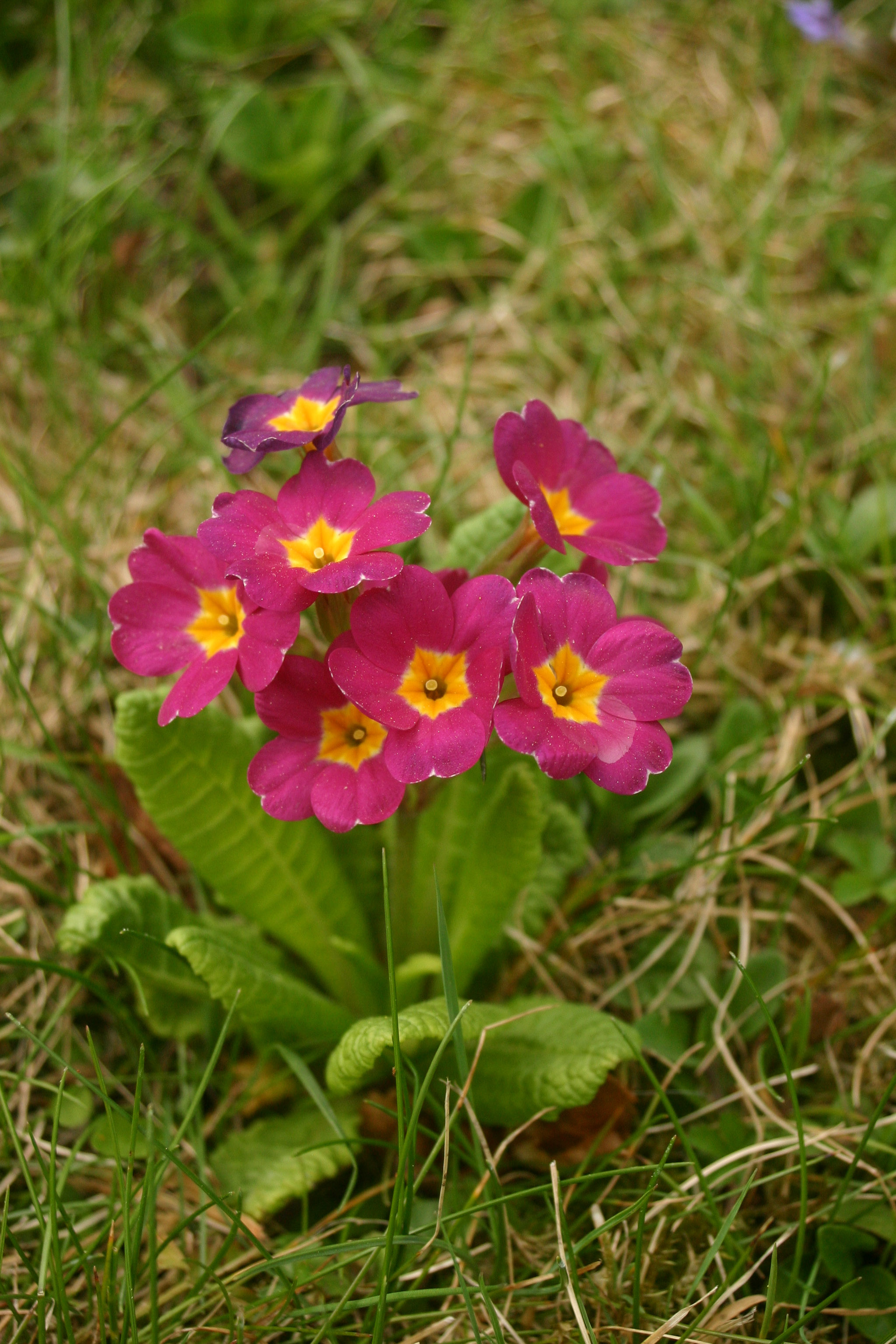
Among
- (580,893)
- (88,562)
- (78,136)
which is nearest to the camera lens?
(580,893)

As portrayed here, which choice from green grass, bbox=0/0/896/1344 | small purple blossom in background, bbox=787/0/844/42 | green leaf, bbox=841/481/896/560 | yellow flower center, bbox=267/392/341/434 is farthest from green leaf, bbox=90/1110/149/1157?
small purple blossom in background, bbox=787/0/844/42

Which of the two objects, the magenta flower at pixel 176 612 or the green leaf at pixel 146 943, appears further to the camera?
the green leaf at pixel 146 943

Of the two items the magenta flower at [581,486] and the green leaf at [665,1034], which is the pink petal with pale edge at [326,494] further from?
the green leaf at [665,1034]

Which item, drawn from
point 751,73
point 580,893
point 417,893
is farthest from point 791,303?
point 417,893

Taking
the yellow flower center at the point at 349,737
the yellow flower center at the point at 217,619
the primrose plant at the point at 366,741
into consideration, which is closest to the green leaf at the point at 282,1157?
the primrose plant at the point at 366,741

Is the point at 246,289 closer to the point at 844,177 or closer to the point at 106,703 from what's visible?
the point at 106,703

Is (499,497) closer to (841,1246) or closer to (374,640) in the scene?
(374,640)

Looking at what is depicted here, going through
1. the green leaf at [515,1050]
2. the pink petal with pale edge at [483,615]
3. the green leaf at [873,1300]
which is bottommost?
the green leaf at [873,1300]
